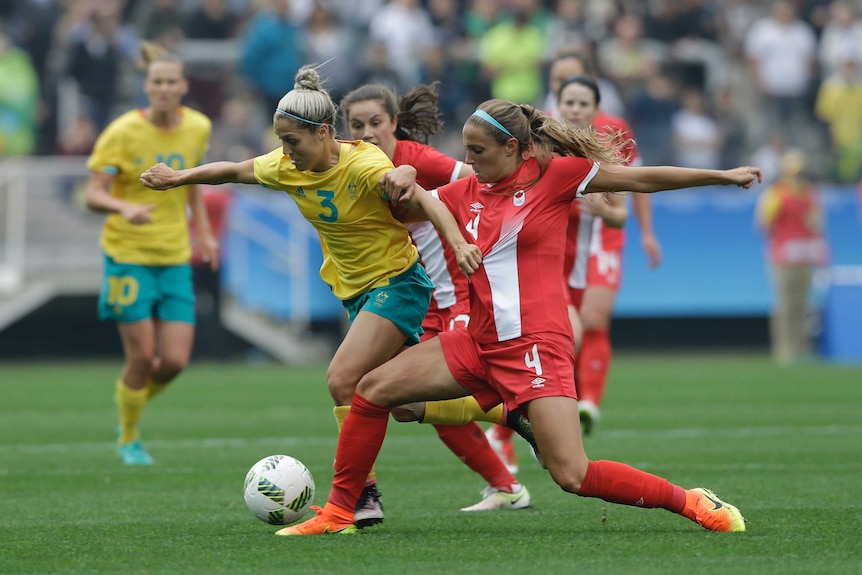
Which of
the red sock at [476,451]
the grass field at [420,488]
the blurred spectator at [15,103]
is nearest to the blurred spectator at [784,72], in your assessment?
the grass field at [420,488]

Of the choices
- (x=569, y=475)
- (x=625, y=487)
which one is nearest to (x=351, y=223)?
(x=569, y=475)

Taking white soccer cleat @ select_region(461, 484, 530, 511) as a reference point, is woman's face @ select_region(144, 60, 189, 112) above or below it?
above

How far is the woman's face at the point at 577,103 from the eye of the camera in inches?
353

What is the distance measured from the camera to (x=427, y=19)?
19.9 metres

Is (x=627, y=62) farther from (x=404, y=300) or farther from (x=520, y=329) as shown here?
(x=520, y=329)

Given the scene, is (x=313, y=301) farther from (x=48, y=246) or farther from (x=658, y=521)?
(x=658, y=521)

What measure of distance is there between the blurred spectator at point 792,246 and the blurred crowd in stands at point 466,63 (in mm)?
1619

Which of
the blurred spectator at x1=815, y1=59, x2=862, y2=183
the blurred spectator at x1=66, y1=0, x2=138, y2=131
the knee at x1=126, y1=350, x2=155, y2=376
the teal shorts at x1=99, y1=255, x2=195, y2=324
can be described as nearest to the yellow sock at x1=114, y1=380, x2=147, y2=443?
the knee at x1=126, y1=350, x2=155, y2=376

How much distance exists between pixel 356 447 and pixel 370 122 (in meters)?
1.75

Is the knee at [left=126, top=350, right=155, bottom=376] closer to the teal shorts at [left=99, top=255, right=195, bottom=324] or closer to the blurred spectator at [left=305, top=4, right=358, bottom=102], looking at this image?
the teal shorts at [left=99, top=255, right=195, bottom=324]

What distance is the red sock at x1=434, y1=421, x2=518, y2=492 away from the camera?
22.5 ft

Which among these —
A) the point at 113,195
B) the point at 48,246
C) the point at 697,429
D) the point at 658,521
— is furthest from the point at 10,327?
the point at 658,521

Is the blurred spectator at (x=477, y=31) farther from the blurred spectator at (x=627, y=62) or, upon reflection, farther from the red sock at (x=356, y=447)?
the red sock at (x=356, y=447)

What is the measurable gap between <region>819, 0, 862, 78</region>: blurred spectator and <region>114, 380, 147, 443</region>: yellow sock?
46.6 feet
